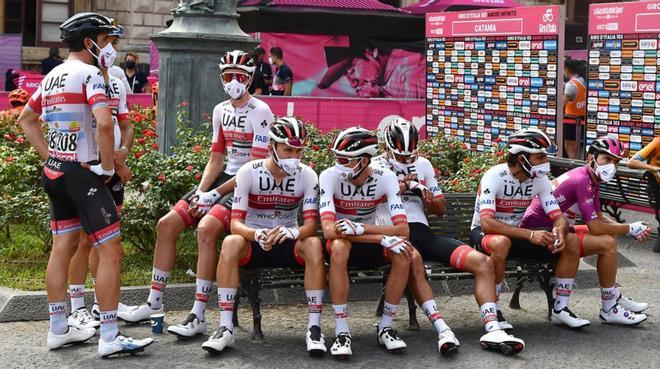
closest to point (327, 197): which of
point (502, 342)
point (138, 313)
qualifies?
point (502, 342)

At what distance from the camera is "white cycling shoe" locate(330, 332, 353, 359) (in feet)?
23.1

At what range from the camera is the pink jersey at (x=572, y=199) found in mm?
8227

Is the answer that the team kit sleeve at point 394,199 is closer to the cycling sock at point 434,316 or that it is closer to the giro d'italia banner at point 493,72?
the cycling sock at point 434,316

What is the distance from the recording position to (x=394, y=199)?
24.8 ft

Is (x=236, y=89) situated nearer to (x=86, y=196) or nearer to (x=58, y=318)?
(x=86, y=196)

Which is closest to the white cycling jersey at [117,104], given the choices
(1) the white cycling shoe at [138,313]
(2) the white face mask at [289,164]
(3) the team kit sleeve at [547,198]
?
(1) the white cycling shoe at [138,313]

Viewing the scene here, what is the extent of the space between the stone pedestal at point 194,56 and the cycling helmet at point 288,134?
12.8 feet

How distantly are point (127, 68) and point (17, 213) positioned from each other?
12.1 m

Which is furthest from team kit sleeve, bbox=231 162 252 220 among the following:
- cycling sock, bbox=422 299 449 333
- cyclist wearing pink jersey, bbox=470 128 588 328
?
cyclist wearing pink jersey, bbox=470 128 588 328

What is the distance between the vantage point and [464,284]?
30.0ft

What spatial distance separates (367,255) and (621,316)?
76.2 inches

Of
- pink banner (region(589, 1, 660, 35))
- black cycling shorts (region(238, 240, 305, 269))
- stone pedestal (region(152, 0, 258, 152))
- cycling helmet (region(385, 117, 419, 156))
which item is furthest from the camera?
pink banner (region(589, 1, 660, 35))

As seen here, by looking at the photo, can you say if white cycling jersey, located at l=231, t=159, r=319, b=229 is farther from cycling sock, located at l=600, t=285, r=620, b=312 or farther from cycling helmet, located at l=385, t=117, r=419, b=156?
cycling sock, located at l=600, t=285, r=620, b=312

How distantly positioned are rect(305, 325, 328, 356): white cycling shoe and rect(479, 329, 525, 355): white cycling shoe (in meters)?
1.02
